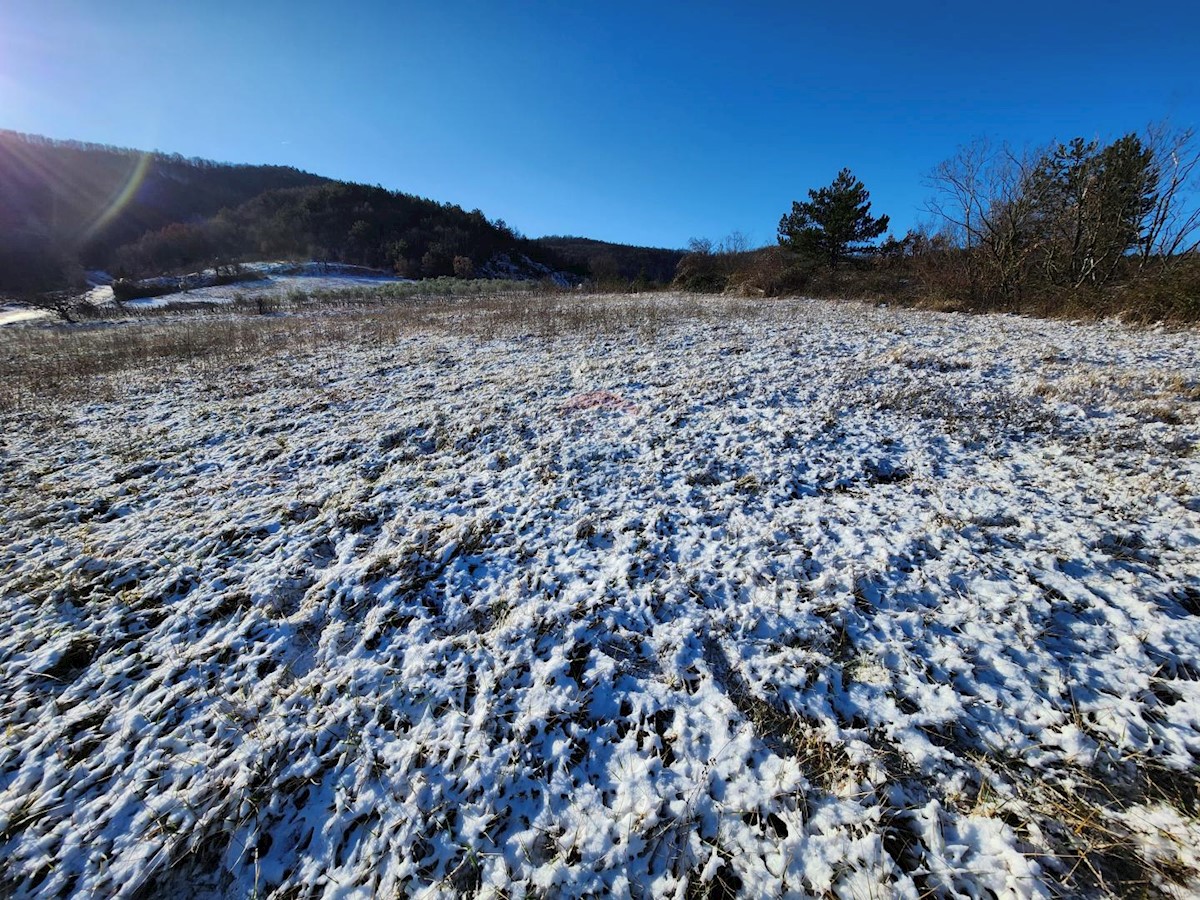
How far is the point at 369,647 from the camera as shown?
123 inches

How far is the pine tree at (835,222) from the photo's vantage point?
25.7m

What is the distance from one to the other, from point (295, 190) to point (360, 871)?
346ft

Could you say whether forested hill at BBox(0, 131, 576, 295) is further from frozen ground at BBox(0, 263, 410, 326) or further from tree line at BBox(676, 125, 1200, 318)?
tree line at BBox(676, 125, 1200, 318)

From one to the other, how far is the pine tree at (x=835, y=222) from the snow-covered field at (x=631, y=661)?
2446 cm

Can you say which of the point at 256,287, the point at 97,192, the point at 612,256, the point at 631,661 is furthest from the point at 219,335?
the point at 97,192

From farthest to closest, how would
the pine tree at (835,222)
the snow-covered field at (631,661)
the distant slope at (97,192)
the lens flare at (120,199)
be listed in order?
the lens flare at (120,199), the distant slope at (97,192), the pine tree at (835,222), the snow-covered field at (631,661)

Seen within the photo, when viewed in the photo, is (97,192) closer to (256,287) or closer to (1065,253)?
(256,287)

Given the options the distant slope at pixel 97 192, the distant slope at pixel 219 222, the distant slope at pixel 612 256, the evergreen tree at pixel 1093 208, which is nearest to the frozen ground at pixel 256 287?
the distant slope at pixel 219 222

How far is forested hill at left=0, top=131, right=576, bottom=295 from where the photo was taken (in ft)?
183

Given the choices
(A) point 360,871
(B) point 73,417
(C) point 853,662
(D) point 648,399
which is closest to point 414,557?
(A) point 360,871

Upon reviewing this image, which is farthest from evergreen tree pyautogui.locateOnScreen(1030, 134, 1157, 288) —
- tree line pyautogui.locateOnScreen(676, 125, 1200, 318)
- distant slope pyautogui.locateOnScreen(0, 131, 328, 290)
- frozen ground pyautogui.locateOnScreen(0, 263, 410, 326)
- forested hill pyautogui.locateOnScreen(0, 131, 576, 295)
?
distant slope pyautogui.locateOnScreen(0, 131, 328, 290)

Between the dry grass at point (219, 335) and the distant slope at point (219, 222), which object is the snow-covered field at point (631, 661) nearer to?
the dry grass at point (219, 335)

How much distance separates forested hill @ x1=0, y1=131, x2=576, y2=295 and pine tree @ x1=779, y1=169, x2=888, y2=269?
4433cm

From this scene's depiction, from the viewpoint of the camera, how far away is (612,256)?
84000 mm
